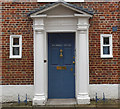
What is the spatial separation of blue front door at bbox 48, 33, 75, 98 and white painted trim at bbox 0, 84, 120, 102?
746 millimetres

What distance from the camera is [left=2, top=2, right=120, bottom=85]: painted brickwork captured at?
6594 mm

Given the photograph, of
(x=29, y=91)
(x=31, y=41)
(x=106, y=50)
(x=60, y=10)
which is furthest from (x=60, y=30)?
(x=29, y=91)

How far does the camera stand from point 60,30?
21.3ft

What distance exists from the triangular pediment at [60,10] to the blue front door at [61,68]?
850mm

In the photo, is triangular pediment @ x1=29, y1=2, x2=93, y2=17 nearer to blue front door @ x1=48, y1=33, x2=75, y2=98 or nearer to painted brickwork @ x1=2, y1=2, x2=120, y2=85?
painted brickwork @ x1=2, y1=2, x2=120, y2=85

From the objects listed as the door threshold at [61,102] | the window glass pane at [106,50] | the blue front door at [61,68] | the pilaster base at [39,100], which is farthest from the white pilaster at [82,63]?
the pilaster base at [39,100]

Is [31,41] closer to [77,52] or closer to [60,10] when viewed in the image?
[60,10]

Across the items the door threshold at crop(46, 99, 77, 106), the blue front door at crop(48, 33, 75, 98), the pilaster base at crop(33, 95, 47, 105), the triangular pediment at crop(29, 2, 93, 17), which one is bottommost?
the door threshold at crop(46, 99, 77, 106)

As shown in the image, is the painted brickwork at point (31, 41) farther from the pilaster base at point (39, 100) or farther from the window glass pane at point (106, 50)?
the pilaster base at point (39, 100)

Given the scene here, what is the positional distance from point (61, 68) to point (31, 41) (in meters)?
1.53

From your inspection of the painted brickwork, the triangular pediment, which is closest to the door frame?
the triangular pediment

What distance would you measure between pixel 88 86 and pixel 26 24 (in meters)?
3.24

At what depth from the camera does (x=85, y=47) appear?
6.36 m

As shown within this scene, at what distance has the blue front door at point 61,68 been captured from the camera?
6.84 meters
